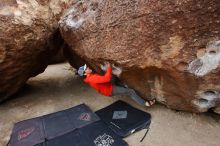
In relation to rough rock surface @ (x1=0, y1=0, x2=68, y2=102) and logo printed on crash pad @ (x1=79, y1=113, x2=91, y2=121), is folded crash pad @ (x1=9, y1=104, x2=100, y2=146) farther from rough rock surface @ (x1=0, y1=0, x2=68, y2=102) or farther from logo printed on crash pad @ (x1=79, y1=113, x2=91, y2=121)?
rough rock surface @ (x1=0, y1=0, x2=68, y2=102)

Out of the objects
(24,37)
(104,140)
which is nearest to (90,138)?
(104,140)

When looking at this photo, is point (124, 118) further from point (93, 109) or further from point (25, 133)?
point (25, 133)

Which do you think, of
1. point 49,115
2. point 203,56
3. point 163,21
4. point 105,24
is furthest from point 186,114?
point 49,115

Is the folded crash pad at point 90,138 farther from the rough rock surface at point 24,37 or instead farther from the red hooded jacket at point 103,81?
the rough rock surface at point 24,37

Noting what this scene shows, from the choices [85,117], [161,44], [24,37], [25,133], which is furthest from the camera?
[24,37]

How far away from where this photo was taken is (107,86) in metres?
4.24

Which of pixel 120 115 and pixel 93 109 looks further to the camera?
A: pixel 93 109

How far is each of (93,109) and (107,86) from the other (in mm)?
576

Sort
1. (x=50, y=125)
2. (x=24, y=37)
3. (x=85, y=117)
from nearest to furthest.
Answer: (x=50, y=125) → (x=85, y=117) → (x=24, y=37)

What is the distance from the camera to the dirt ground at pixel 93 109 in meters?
3.65

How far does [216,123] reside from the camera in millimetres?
3887

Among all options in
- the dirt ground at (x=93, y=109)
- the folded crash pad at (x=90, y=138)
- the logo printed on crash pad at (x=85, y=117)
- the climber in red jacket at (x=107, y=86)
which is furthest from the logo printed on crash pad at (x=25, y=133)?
the climber in red jacket at (x=107, y=86)

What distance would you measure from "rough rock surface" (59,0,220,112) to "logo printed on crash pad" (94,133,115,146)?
3.51ft

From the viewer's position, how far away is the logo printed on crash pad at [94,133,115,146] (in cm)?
354
